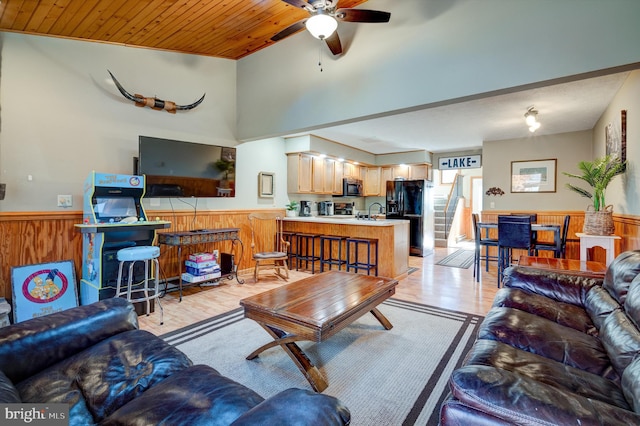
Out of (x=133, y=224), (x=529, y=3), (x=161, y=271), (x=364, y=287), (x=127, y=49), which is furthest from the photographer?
(x=161, y=271)

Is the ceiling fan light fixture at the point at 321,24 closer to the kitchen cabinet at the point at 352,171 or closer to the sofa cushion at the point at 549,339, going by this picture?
the sofa cushion at the point at 549,339

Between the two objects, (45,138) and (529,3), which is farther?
(45,138)

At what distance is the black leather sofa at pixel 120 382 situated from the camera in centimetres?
91

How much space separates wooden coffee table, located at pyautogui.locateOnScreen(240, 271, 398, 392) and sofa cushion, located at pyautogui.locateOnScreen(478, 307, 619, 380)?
866 mm

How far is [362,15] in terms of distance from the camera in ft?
Result: 8.57

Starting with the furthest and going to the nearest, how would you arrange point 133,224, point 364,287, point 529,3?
1. point 133,224
2. point 364,287
3. point 529,3

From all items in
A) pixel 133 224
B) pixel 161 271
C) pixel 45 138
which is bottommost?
pixel 161 271

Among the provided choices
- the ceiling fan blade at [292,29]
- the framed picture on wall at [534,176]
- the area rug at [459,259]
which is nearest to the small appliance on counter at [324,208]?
the area rug at [459,259]

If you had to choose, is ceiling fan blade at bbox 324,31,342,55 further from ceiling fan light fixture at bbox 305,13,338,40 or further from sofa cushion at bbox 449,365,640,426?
sofa cushion at bbox 449,365,640,426

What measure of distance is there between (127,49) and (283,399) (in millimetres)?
4381

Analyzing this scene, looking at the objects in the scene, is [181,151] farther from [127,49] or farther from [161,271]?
[161,271]

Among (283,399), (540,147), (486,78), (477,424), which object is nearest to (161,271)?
(283,399)

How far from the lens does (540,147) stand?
5762 mm

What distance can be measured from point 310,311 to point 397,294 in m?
2.19
